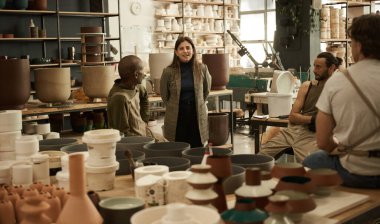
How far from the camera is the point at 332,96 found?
2.27 meters

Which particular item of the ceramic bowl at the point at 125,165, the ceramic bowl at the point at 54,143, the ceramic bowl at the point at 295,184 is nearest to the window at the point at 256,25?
the ceramic bowl at the point at 54,143

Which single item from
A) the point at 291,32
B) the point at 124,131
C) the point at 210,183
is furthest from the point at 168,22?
the point at 210,183

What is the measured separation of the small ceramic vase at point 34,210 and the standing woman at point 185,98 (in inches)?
114

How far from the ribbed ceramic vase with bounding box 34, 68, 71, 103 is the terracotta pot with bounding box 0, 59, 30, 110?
1.34ft

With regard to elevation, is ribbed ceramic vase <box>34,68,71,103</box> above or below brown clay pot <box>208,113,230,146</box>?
above

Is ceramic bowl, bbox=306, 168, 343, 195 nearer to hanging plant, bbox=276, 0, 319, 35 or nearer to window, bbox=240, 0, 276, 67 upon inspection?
hanging plant, bbox=276, 0, 319, 35

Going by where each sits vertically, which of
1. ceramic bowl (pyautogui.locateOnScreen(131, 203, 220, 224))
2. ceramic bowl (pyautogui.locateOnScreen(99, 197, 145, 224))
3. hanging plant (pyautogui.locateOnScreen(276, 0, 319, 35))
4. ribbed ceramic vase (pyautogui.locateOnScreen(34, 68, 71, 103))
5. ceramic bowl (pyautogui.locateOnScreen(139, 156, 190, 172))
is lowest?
ceramic bowl (pyautogui.locateOnScreen(99, 197, 145, 224))

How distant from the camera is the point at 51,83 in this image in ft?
14.5

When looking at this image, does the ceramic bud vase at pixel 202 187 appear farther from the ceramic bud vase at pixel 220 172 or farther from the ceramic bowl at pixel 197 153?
the ceramic bowl at pixel 197 153

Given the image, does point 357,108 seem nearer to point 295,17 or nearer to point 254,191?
point 254,191

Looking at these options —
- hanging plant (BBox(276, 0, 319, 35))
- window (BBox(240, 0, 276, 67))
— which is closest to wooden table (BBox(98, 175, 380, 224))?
hanging plant (BBox(276, 0, 319, 35))

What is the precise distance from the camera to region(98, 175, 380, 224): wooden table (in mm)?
1810

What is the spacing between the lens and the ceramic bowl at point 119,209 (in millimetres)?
1628

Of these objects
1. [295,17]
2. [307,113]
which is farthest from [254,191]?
[295,17]
